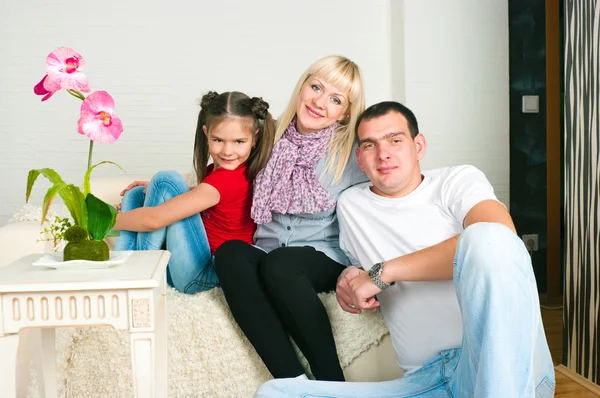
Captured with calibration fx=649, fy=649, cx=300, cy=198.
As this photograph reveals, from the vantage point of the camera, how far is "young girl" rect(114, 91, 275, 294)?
200 cm

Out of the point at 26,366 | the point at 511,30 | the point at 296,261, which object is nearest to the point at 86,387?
the point at 26,366

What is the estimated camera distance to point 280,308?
179cm

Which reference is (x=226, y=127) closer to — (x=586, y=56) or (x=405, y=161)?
(x=405, y=161)

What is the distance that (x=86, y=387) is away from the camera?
6.15 feet

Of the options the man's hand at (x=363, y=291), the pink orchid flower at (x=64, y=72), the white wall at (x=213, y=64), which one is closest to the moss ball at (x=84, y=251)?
the pink orchid flower at (x=64, y=72)

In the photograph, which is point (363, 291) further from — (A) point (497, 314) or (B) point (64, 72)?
(B) point (64, 72)

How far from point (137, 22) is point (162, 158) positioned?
72 cm

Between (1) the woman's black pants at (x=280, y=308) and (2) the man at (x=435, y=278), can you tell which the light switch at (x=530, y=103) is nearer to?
(2) the man at (x=435, y=278)

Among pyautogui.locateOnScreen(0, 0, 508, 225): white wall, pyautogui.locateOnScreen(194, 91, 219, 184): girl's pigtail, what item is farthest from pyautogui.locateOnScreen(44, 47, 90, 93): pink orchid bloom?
pyautogui.locateOnScreen(0, 0, 508, 225): white wall

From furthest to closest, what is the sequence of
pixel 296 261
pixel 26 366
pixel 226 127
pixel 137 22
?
pixel 137 22
pixel 226 127
pixel 296 261
pixel 26 366

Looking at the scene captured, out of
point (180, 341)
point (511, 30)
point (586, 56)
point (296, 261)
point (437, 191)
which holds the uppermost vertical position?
point (511, 30)

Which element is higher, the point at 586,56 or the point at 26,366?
the point at 586,56

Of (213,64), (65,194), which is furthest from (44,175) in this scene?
(213,64)

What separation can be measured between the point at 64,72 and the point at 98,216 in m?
0.34
